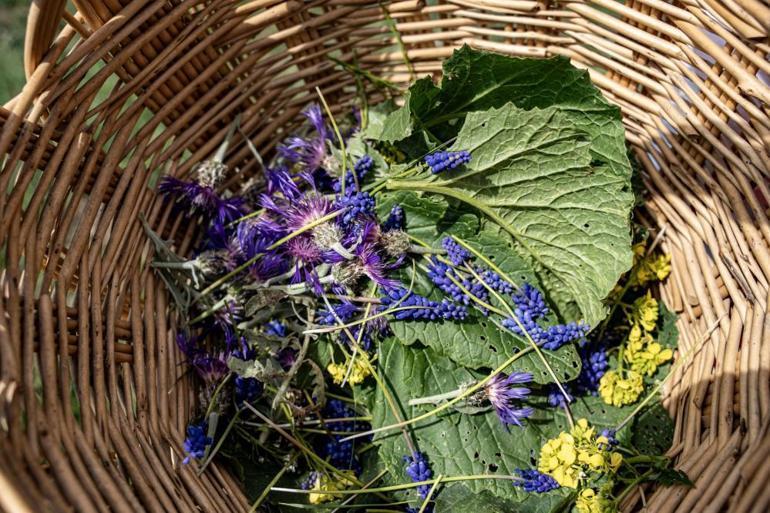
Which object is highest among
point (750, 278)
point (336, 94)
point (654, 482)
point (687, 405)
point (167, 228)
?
point (336, 94)

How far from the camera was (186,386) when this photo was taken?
1.41 metres

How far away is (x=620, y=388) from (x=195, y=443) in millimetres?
882

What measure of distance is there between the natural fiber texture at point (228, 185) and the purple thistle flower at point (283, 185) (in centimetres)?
20

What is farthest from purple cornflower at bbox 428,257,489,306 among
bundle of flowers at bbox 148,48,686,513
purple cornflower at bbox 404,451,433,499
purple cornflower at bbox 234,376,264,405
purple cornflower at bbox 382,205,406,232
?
purple cornflower at bbox 234,376,264,405

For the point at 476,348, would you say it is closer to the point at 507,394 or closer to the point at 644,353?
the point at 507,394

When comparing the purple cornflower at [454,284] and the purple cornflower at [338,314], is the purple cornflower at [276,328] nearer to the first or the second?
the purple cornflower at [338,314]

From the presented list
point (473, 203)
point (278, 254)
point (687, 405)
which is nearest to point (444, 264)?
point (473, 203)

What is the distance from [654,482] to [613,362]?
0.31 m

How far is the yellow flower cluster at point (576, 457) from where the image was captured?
1.23 m

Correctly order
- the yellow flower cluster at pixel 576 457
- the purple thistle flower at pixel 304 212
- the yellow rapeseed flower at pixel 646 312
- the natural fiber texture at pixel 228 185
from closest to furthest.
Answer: the natural fiber texture at pixel 228 185
the yellow flower cluster at pixel 576 457
the purple thistle flower at pixel 304 212
the yellow rapeseed flower at pixel 646 312

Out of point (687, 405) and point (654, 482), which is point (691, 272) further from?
point (654, 482)

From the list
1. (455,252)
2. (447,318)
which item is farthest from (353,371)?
(455,252)

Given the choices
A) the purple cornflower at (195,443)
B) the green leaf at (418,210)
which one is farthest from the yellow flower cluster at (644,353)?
the purple cornflower at (195,443)

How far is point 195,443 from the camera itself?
4.18ft
